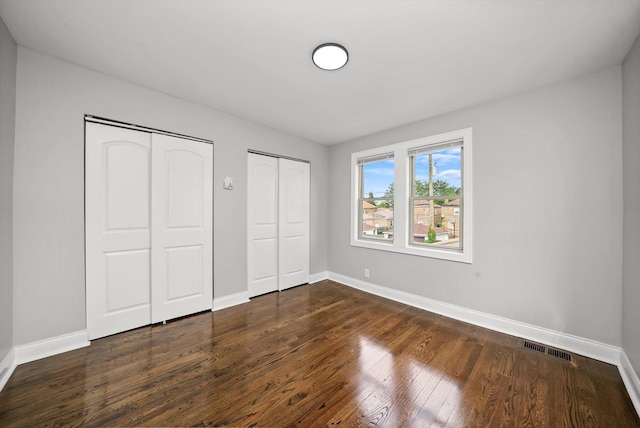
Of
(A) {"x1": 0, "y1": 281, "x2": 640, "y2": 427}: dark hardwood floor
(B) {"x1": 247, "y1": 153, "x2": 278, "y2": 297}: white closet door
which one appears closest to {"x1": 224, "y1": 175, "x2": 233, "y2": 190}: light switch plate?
(B) {"x1": 247, "y1": 153, "x2": 278, "y2": 297}: white closet door

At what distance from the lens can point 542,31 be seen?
1.76 meters

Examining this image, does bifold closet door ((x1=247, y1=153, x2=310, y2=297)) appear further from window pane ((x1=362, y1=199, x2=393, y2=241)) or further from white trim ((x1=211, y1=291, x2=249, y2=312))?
window pane ((x1=362, y1=199, x2=393, y2=241))

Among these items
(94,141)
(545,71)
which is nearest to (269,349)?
(94,141)

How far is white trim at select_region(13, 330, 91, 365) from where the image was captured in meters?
2.04

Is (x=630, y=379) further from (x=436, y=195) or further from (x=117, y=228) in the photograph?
(x=117, y=228)

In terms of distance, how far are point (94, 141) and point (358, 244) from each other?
363 cm

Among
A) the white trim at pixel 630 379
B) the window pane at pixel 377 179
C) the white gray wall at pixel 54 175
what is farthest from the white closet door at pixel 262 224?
the white trim at pixel 630 379

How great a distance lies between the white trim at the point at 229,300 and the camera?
3.22 meters

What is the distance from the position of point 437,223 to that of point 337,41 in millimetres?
2573

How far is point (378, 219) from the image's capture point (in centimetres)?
420

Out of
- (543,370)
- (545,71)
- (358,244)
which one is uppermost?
(545,71)

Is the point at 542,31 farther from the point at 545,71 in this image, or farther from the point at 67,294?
the point at 67,294

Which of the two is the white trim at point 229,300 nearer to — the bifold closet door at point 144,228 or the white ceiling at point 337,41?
the bifold closet door at point 144,228

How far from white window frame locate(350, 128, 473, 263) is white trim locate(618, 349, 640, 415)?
133cm
